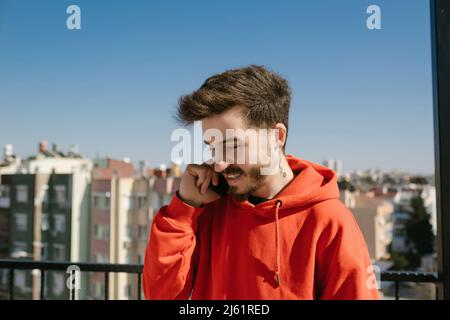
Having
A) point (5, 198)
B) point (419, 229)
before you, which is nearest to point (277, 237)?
point (5, 198)

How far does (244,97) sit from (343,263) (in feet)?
1.06

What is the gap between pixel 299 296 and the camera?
653mm

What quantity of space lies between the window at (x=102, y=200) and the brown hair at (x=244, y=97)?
19.8 m

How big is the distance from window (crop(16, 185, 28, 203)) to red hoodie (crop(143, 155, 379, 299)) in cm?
2286

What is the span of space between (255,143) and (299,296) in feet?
0.91

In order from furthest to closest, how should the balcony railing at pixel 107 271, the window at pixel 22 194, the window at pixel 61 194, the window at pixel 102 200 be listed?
1. the window at pixel 22 194
2. the window at pixel 61 194
3. the window at pixel 102 200
4. the balcony railing at pixel 107 271

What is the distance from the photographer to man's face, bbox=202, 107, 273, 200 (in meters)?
0.64

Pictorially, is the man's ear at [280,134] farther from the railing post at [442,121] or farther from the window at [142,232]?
the window at [142,232]

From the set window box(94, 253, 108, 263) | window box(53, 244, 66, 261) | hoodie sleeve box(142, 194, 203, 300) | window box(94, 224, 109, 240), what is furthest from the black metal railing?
window box(53, 244, 66, 261)

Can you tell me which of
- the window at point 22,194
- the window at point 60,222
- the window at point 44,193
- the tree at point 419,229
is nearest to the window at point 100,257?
the window at point 60,222

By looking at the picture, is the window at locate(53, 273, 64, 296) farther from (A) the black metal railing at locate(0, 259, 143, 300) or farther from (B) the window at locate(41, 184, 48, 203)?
(A) the black metal railing at locate(0, 259, 143, 300)

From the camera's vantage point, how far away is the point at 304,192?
2.20ft

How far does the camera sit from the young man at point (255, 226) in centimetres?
64
